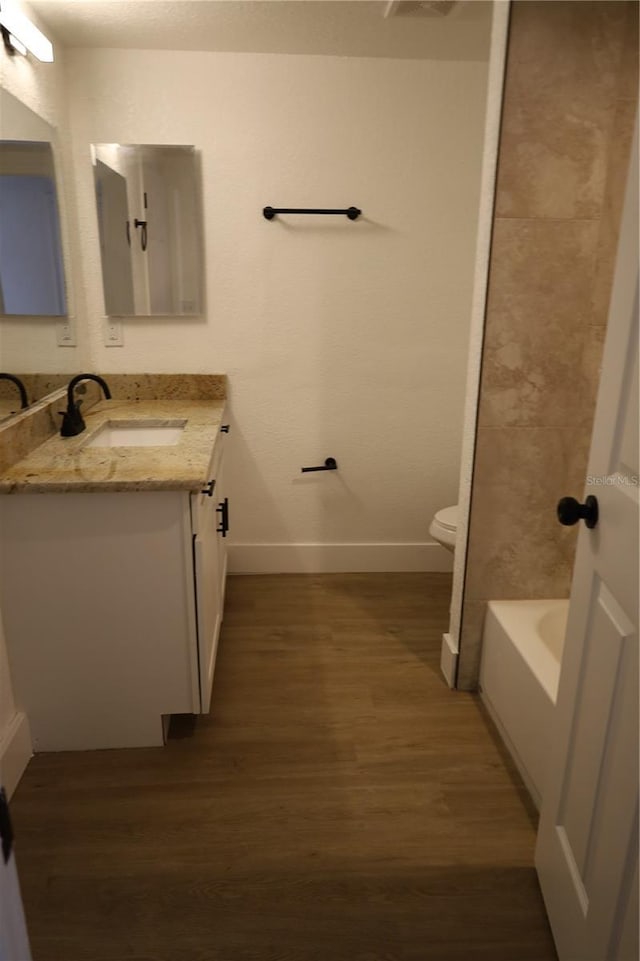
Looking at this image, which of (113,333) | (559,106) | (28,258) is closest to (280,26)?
(559,106)

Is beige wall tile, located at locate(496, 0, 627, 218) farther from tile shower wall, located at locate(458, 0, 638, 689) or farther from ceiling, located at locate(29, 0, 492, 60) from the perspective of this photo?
ceiling, located at locate(29, 0, 492, 60)

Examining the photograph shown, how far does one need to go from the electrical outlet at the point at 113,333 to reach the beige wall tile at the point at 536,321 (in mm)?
1678

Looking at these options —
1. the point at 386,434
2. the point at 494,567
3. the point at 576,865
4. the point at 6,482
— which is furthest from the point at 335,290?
the point at 576,865

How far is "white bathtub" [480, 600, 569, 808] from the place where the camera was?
1.74 meters

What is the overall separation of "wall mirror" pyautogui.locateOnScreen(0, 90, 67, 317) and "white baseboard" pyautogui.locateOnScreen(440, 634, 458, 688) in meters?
1.85

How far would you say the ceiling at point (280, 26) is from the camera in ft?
7.07

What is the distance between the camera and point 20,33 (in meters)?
1.93

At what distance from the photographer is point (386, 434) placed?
309cm

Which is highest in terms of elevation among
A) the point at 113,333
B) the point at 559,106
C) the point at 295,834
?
the point at 559,106

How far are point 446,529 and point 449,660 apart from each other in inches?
22.4

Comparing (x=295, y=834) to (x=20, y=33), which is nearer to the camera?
(x=295, y=834)

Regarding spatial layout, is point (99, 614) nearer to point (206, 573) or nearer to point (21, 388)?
point (206, 573)

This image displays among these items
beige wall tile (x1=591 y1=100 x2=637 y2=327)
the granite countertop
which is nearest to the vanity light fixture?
the granite countertop
